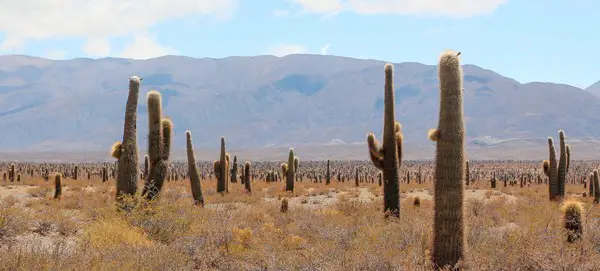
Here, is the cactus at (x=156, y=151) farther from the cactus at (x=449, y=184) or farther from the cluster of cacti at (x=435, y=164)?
the cactus at (x=449, y=184)

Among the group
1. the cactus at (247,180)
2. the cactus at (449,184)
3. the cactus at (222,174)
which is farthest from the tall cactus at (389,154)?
the cactus at (247,180)

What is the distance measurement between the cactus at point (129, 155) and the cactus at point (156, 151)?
0.39m

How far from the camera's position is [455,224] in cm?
1056

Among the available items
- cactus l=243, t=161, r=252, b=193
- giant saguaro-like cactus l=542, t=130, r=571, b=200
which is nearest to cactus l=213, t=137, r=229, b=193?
cactus l=243, t=161, r=252, b=193

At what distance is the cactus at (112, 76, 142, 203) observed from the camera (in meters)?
16.6

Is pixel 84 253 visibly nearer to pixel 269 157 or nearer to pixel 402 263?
pixel 402 263

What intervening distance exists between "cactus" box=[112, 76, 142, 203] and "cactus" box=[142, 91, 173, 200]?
15.5 inches

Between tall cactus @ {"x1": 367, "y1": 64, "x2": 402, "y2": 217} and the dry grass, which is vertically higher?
tall cactus @ {"x1": 367, "y1": 64, "x2": 402, "y2": 217}

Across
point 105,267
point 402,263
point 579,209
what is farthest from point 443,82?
point 105,267

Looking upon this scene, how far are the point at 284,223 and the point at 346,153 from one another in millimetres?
180730

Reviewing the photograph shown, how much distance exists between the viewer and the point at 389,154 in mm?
17453

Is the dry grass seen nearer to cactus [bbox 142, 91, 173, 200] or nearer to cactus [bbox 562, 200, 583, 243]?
cactus [bbox 562, 200, 583, 243]

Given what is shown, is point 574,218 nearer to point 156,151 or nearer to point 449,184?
point 449,184

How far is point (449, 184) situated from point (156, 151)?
919cm
